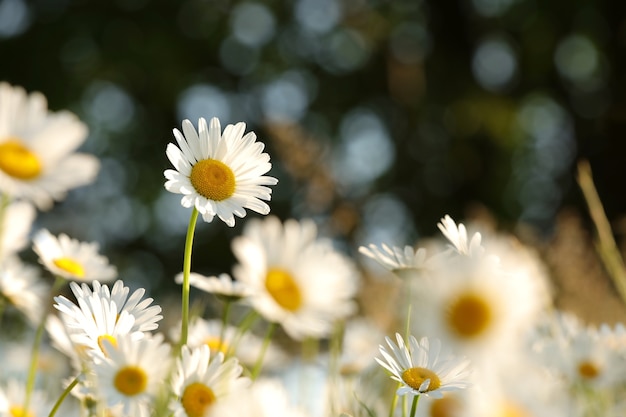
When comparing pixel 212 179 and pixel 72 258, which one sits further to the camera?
pixel 72 258

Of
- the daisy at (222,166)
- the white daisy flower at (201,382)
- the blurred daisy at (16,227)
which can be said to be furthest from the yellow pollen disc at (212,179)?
the blurred daisy at (16,227)

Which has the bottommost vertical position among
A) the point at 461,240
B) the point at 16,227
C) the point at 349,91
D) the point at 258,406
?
the point at 258,406

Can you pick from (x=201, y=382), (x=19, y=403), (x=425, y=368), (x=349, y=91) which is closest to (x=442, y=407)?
(x=425, y=368)

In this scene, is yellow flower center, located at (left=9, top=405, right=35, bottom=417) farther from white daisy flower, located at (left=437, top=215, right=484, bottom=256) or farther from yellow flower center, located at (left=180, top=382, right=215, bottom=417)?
white daisy flower, located at (left=437, top=215, right=484, bottom=256)

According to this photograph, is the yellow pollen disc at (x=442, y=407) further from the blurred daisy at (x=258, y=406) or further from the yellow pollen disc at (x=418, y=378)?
the blurred daisy at (x=258, y=406)

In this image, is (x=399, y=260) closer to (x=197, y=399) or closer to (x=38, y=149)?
(x=197, y=399)

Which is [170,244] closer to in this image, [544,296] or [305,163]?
[305,163]

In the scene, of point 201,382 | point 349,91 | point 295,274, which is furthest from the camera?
point 349,91
